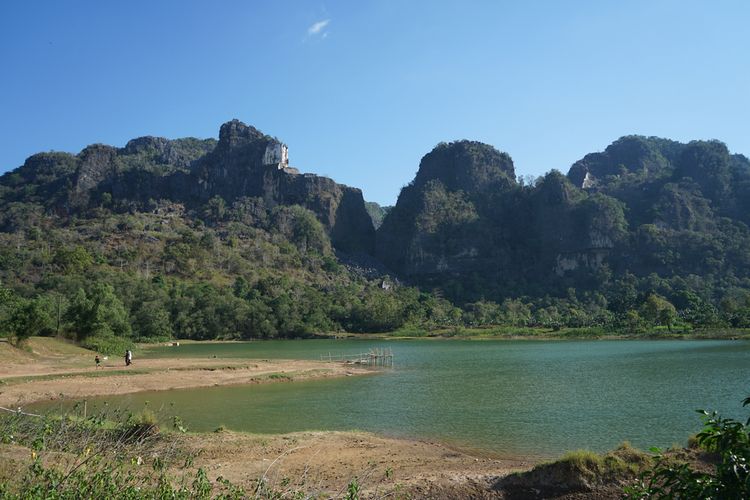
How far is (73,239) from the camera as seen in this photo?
136125mm

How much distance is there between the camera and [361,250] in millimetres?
199500

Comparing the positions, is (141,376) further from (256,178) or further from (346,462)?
(256,178)

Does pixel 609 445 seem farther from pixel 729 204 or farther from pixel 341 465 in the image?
pixel 729 204

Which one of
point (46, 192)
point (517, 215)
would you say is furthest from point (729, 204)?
point (46, 192)

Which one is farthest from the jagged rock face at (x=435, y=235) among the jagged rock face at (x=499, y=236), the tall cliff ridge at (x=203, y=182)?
the tall cliff ridge at (x=203, y=182)

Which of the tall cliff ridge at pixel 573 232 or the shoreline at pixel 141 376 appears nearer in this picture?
the shoreline at pixel 141 376

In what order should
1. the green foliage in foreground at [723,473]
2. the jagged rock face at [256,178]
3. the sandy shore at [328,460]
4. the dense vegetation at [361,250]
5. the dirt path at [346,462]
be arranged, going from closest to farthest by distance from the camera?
the green foliage in foreground at [723,473]
the sandy shore at [328,460]
the dirt path at [346,462]
the dense vegetation at [361,250]
the jagged rock face at [256,178]

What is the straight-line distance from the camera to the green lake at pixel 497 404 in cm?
1978

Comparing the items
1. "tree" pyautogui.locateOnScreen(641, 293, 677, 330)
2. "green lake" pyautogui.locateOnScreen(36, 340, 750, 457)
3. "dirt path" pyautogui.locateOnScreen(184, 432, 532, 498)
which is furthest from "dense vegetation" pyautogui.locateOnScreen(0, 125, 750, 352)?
"dirt path" pyautogui.locateOnScreen(184, 432, 532, 498)

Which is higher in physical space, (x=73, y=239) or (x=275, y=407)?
(x=73, y=239)

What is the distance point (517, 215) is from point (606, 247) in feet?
122

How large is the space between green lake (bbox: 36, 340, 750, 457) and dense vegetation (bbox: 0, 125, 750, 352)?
57098mm

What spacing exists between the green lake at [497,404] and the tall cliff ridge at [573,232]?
416ft

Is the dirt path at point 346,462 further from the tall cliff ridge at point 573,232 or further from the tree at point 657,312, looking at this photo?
the tall cliff ridge at point 573,232
